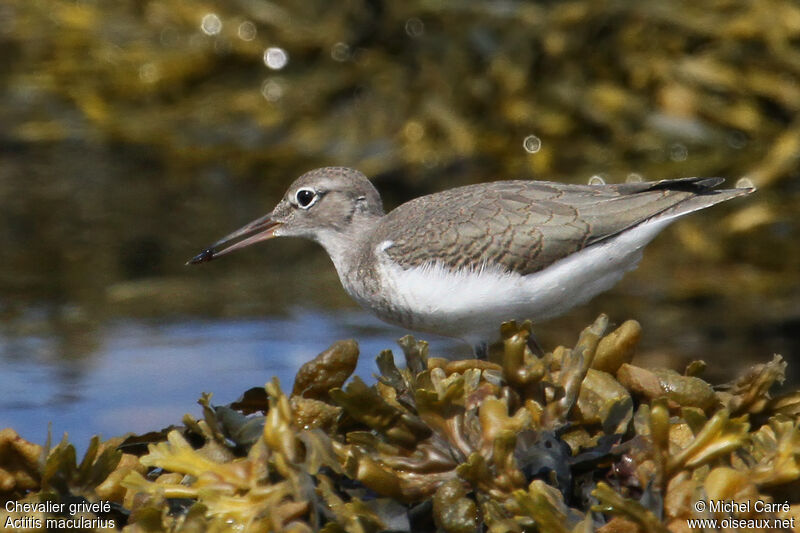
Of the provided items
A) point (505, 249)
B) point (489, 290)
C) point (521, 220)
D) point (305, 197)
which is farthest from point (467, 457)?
point (305, 197)

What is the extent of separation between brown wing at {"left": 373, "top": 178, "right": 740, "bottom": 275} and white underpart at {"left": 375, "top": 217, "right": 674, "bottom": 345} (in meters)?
0.04

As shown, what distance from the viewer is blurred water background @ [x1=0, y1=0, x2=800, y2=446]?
6016 mm

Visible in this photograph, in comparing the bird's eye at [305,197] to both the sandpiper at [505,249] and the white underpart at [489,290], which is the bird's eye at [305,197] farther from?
the white underpart at [489,290]

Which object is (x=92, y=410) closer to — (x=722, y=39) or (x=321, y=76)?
(x=321, y=76)

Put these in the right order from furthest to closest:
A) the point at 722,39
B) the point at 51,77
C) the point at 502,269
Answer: the point at 51,77
the point at 722,39
the point at 502,269

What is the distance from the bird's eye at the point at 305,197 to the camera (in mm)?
4945

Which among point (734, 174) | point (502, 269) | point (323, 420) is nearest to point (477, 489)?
point (323, 420)

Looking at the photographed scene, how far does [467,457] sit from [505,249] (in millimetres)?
1529

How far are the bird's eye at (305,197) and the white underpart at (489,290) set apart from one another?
0.70 m

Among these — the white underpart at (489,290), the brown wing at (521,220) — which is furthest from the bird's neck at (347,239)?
the white underpart at (489,290)

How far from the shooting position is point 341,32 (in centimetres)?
802

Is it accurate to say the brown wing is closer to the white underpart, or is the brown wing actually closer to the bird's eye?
the white underpart

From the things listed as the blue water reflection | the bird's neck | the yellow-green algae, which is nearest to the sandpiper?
the bird's neck

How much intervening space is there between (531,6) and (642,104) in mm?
1014
